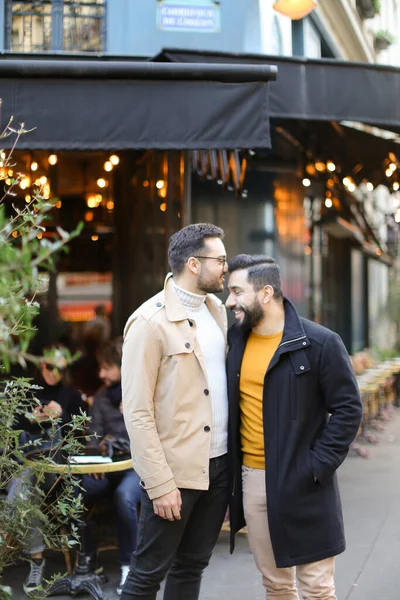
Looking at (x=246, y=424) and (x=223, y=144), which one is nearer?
(x=246, y=424)

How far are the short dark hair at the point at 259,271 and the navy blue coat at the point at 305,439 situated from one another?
237 mm

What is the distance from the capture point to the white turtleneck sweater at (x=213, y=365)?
3500mm

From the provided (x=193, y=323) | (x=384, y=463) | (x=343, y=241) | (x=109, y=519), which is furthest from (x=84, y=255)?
(x=193, y=323)

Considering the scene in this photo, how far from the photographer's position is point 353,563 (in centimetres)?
537

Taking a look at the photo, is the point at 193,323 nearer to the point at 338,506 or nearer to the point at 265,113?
the point at 338,506

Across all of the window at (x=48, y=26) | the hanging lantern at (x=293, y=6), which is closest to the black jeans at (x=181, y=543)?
the hanging lantern at (x=293, y=6)

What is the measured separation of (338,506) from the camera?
3.50 m

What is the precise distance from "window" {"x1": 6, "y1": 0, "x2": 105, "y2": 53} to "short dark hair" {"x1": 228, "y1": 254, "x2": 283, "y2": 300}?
523 cm

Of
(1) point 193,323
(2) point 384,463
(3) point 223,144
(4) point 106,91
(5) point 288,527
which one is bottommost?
(2) point 384,463

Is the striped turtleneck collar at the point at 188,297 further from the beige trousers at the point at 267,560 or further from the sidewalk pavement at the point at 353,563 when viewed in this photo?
the sidewalk pavement at the point at 353,563

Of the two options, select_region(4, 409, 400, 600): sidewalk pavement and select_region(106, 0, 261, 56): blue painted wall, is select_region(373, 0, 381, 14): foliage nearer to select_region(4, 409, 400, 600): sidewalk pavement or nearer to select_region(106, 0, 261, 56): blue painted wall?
select_region(106, 0, 261, 56): blue painted wall

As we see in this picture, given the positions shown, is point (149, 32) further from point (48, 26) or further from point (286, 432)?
point (286, 432)

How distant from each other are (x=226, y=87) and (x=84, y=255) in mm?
10042

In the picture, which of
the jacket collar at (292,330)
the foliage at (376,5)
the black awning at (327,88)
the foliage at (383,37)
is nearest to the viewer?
the jacket collar at (292,330)
